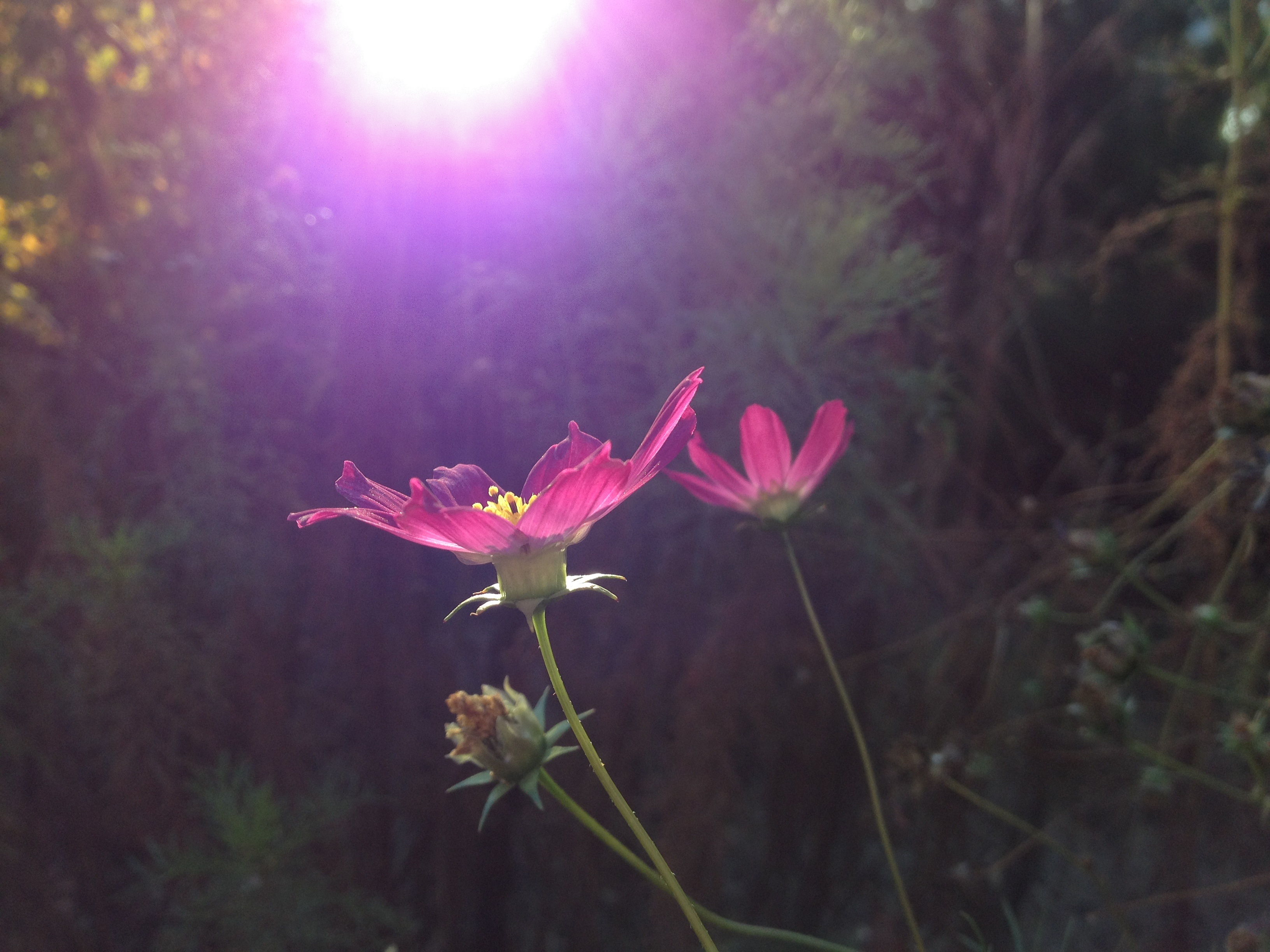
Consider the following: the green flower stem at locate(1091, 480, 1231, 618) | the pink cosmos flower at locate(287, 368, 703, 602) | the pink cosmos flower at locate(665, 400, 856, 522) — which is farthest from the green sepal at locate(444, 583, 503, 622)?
the green flower stem at locate(1091, 480, 1231, 618)

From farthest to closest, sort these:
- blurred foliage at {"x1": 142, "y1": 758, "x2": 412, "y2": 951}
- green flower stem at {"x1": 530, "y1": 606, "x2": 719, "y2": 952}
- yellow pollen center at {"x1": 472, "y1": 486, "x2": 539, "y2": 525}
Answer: blurred foliage at {"x1": 142, "y1": 758, "x2": 412, "y2": 951} < yellow pollen center at {"x1": 472, "y1": 486, "x2": 539, "y2": 525} < green flower stem at {"x1": 530, "y1": 606, "x2": 719, "y2": 952}

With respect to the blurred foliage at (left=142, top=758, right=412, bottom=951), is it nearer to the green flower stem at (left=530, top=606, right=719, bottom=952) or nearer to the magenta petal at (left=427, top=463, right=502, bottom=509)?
the magenta petal at (left=427, top=463, right=502, bottom=509)

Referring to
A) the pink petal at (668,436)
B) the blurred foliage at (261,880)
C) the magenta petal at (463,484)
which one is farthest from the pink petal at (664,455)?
the blurred foliage at (261,880)

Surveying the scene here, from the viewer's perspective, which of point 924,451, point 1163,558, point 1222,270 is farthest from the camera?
point 1163,558

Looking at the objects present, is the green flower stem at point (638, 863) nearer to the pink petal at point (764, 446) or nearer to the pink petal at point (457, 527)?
the pink petal at point (457, 527)

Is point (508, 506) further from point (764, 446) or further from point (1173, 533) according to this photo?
point (1173, 533)

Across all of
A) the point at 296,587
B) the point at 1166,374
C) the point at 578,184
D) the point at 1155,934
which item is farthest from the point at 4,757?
the point at 1166,374

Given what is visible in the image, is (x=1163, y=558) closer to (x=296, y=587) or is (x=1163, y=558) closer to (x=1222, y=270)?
(x=1222, y=270)

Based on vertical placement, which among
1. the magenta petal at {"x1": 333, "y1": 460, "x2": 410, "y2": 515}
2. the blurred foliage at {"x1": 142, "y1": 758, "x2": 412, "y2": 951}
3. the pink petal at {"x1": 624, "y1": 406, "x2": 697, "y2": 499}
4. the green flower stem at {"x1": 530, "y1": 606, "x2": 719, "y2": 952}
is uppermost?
the magenta petal at {"x1": 333, "y1": 460, "x2": 410, "y2": 515}
